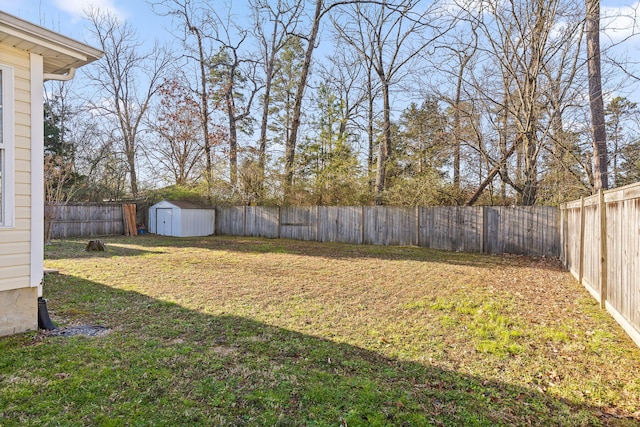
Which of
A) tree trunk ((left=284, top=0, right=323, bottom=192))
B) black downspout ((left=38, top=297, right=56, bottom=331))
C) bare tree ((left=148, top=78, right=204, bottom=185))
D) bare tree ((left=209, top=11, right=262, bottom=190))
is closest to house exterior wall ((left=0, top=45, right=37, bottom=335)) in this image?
black downspout ((left=38, top=297, right=56, bottom=331))

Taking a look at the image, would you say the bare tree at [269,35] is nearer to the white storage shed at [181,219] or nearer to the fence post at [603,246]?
the white storage shed at [181,219]

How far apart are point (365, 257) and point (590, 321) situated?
5664 millimetres

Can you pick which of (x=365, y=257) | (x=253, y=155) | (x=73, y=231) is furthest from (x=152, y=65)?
(x=365, y=257)

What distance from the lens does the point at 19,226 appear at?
3.27 metres

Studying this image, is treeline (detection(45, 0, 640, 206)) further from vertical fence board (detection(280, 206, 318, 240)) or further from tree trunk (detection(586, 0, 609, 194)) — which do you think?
vertical fence board (detection(280, 206, 318, 240))

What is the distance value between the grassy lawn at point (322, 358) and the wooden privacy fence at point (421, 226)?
414 cm

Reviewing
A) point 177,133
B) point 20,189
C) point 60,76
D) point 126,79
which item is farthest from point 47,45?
point 126,79

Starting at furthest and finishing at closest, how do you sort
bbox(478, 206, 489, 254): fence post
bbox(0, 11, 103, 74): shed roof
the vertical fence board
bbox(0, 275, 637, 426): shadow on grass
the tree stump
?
the vertical fence board → bbox(478, 206, 489, 254): fence post → the tree stump → bbox(0, 11, 103, 74): shed roof → bbox(0, 275, 637, 426): shadow on grass

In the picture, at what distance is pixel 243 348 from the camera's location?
3096 millimetres

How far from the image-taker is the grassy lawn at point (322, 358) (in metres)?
2.13

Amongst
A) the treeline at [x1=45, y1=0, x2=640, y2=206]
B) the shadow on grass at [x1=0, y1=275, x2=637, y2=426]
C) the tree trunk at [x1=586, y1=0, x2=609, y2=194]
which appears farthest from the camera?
the treeline at [x1=45, y1=0, x2=640, y2=206]

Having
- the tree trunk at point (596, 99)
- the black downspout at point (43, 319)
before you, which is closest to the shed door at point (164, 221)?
the black downspout at point (43, 319)

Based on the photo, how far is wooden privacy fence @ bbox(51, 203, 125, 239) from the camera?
14578 millimetres

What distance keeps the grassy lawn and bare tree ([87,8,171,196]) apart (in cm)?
1500
